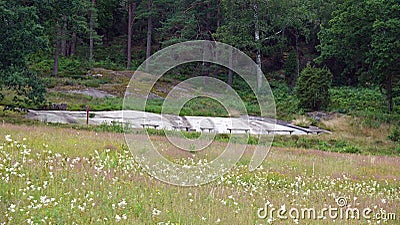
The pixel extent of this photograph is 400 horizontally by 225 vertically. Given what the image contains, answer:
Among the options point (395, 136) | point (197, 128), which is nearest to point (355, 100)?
point (395, 136)

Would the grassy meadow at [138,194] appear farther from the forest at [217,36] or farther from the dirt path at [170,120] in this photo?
the dirt path at [170,120]

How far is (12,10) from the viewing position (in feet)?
80.0

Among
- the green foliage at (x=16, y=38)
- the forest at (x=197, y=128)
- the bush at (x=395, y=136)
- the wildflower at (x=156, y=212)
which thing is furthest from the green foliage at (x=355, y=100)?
the wildflower at (x=156, y=212)

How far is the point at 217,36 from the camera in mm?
49875

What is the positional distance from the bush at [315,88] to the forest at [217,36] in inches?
11.3

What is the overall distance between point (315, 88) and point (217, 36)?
13.6 metres

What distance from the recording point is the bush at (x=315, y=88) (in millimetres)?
40250

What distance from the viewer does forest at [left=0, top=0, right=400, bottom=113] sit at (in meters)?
25.8

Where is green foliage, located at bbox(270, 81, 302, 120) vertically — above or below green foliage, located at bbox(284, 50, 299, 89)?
below

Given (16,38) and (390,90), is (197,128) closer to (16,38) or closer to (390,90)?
(16,38)

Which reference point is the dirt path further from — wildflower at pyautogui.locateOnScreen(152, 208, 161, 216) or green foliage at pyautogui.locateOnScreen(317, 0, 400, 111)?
wildflower at pyautogui.locateOnScreen(152, 208, 161, 216)

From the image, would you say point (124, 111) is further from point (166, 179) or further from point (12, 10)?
point (166, 179)

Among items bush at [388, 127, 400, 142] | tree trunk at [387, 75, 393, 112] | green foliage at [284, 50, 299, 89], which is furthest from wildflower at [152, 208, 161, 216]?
green foliage at [284, 50, 299, 89]

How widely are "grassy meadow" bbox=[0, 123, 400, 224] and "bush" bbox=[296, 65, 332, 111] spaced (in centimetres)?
2774
